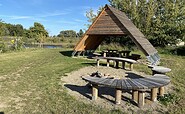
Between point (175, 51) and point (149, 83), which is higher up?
point (175, 51)

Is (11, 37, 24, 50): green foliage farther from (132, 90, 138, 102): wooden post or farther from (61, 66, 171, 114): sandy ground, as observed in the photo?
(132, 90, 138, 102): wooden post

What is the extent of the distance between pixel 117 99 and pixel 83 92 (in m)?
1.40

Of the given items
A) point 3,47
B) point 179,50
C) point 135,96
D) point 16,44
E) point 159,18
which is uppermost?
point 159,18

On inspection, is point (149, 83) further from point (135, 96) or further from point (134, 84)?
point (135, 96)

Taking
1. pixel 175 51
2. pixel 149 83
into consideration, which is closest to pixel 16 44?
pixel 175 51

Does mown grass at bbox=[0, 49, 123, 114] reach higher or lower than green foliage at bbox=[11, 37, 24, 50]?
lower

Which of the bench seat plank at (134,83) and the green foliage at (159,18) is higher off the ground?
the green foliage at (159,18)

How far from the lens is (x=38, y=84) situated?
7141 mm

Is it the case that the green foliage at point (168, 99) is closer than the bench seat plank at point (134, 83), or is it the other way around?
the bench seat plank at point (134, 83)

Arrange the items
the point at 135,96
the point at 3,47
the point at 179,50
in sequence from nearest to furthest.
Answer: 1. the point at 135,96
2. the point at 3,47
3. the point at 179,50

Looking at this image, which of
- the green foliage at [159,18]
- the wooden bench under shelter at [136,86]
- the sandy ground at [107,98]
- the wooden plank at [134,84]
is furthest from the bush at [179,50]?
the wooden plank at [134,84]

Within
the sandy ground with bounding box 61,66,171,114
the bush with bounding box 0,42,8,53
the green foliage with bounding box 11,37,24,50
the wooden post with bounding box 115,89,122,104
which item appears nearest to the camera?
the sandy ground with bounding box 61,66,171,114

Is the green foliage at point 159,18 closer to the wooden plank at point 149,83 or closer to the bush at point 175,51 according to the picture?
the bush at point 175,51

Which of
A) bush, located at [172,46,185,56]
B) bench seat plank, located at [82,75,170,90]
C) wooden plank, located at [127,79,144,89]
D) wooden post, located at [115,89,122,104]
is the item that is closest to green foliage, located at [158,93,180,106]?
bench seat plank, located at [82,75,170,90]
